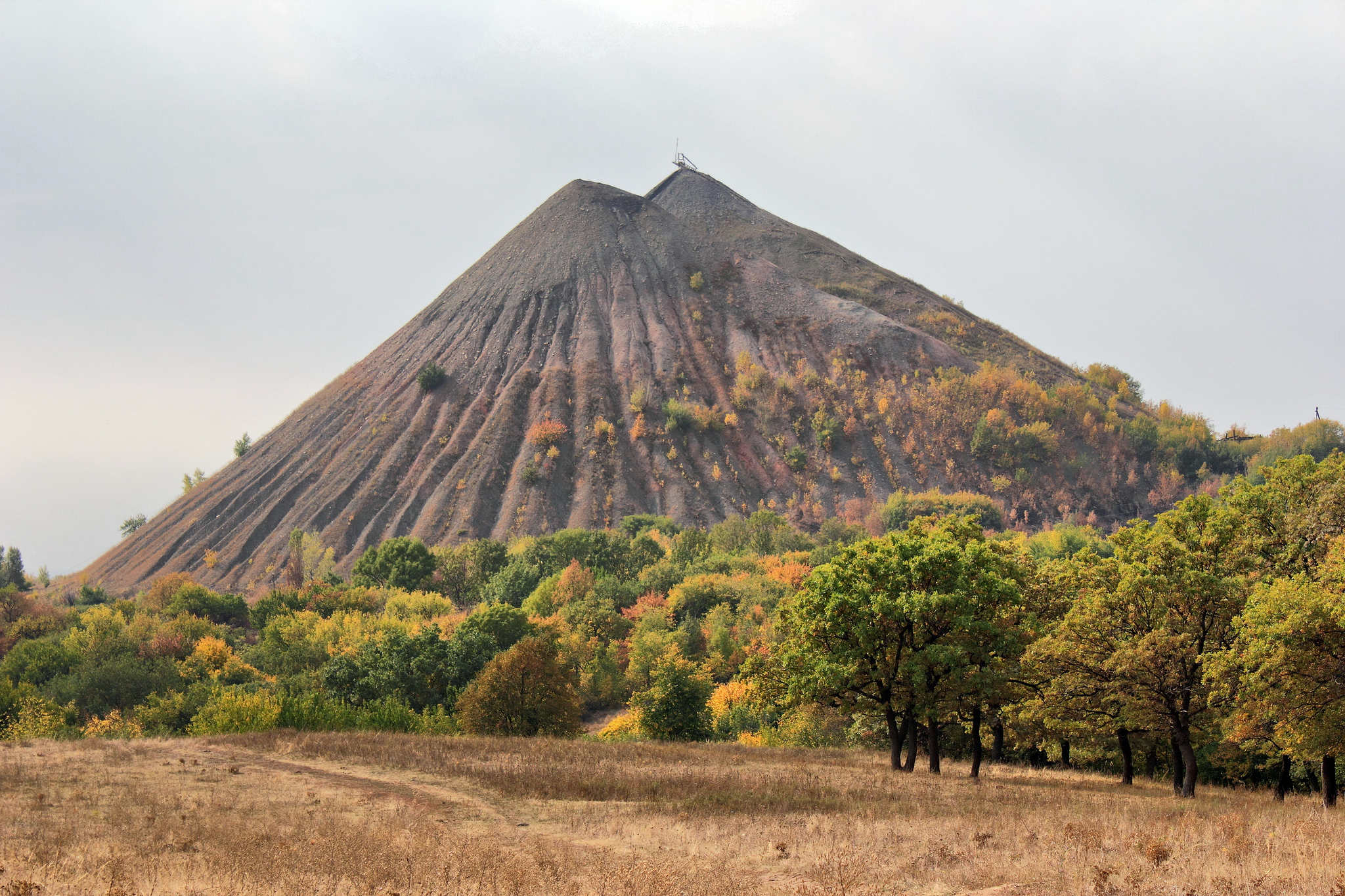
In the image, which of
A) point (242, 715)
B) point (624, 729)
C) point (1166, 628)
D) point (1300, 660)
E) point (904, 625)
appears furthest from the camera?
point (624, 729)

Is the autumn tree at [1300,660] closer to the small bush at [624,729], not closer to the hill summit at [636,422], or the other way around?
the small bush at [624,729]

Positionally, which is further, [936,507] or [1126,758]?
[936,507]

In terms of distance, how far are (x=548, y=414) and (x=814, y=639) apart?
7533 cm

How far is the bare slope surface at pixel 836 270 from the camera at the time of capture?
116625 millimetres

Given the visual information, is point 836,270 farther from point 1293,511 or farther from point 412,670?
point 1293,511

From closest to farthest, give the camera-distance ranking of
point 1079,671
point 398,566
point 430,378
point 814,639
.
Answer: point 1079,671 < point 814,639 < point 398,566 < point 430,378

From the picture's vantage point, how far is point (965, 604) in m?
26.2

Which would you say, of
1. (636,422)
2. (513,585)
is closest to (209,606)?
(513,585)

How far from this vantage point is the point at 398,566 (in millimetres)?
76688

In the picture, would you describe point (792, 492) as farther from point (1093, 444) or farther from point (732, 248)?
point (732, 248)

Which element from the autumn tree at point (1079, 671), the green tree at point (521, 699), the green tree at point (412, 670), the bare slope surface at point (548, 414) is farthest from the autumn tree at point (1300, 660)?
the bare slope surface at point (548, 414)

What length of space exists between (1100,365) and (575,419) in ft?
223

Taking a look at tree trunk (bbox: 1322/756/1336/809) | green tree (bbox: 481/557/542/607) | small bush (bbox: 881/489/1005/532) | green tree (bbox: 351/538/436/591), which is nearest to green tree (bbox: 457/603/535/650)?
green tree (bbox: 481/557/542/607)

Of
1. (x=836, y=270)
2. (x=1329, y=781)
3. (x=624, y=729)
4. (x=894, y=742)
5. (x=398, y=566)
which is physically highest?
(x=836, y=270)
